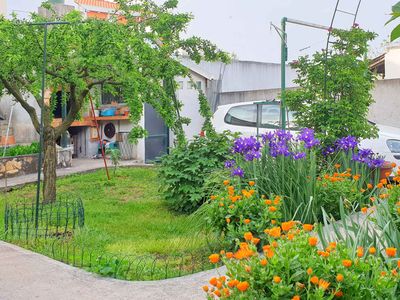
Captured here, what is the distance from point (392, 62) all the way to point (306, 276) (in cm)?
2051

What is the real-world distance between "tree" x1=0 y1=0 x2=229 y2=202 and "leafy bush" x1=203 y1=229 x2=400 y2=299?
6.46 meters

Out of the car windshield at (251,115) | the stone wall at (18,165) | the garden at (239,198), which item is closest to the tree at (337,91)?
the garden at (239,198)

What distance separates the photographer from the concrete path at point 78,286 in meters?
4.80

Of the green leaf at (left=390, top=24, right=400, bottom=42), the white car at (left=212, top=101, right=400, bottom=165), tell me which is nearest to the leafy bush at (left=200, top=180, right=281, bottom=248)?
the green leaf at (left=390, top=24, right=400, bottom=42)

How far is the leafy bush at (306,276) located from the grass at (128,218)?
315cm

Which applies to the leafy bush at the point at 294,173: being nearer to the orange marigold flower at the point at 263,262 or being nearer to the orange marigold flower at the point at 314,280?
the orange marigold flower at the point at 263,262

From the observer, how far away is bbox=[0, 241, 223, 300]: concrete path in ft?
15.8

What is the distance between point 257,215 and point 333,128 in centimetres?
343

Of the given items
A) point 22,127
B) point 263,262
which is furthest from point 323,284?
point 22,127

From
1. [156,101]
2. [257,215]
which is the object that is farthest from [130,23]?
[257,215]

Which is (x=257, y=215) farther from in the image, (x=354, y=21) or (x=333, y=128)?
(x=354, y=21)

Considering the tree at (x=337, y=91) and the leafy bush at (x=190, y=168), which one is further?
the leafy bush at (x=190, y=168)

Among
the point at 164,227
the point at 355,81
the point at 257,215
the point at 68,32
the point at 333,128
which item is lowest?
the point at 164,227

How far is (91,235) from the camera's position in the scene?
25.2 feet
